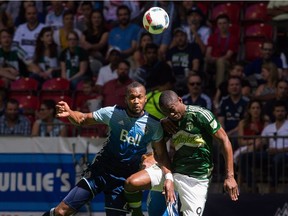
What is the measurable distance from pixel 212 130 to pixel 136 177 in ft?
3.64

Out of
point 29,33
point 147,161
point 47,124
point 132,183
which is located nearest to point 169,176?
point 132,183

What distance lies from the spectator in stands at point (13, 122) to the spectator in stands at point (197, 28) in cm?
360

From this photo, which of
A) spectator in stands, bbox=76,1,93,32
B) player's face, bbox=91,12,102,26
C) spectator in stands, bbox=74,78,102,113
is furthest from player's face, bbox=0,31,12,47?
spectator in stands, bbox=74,78,102,113

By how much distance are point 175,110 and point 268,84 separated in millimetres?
5269

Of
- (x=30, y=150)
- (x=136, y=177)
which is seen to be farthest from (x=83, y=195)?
(x=30, y=150)

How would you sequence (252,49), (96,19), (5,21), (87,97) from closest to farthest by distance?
(87,97) < (252,49) < (96,19) < (5,21)

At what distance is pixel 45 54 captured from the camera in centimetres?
1845

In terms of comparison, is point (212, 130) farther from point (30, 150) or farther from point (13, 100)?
point (13, 100)

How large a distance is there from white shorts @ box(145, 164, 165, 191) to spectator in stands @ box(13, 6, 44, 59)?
768 centimetres

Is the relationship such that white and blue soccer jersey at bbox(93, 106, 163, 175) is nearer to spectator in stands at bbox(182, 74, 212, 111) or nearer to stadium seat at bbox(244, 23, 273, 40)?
spectator in stands at bbox(182, 74, 212, 111)

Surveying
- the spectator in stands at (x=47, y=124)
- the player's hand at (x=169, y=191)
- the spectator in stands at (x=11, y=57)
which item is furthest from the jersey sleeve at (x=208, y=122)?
the spectator in stands at (x=11, y=57)

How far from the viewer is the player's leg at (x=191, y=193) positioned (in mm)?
11172

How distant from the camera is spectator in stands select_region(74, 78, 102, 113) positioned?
16.3m

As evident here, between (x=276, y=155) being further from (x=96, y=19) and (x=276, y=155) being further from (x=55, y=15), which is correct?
(x=55, y=15)
